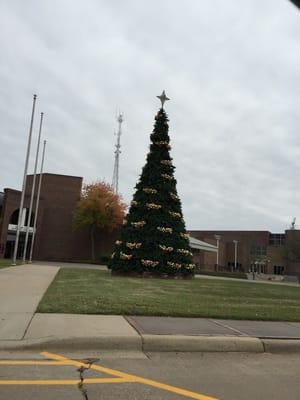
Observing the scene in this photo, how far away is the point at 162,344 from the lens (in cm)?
791

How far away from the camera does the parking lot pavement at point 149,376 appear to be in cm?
558

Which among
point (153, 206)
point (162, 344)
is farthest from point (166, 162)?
point (162, 344)

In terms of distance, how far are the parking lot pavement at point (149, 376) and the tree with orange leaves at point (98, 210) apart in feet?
169

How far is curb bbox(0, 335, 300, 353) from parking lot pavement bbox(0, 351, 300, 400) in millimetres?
212

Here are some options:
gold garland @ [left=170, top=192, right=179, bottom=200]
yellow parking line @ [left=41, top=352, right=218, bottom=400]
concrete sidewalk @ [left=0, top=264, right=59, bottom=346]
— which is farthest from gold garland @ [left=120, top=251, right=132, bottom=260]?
yellow parking line @ [left=41, top=352, right=218, bottom=400]

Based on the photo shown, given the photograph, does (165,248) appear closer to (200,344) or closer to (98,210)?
(200,344)

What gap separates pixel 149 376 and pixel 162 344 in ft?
5.16

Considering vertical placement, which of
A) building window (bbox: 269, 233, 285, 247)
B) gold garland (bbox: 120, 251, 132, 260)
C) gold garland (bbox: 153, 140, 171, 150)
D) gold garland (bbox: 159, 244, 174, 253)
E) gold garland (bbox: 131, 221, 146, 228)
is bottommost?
gold garland (bbox: 120, 251, 132, 260)

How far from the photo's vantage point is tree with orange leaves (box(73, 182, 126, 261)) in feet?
193

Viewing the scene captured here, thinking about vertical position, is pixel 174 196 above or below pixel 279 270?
above

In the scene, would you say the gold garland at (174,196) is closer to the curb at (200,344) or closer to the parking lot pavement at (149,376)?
the curb at (200,344)

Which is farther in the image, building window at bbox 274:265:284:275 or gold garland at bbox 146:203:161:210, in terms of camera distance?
building window at bbox 274:265:284:275

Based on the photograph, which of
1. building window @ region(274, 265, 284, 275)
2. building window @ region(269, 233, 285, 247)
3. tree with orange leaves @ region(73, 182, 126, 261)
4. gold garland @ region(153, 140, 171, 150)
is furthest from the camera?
building window @ region(269, 233, 285, 247)

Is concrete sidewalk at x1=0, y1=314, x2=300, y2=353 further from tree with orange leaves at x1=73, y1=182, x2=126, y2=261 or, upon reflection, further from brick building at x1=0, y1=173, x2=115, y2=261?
brick building at x1=0, y1=173, x2=115, y2=261
